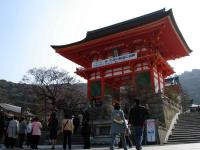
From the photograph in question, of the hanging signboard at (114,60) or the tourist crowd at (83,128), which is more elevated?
the hanging signboard at (114,60)

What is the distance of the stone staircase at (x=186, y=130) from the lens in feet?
61.0

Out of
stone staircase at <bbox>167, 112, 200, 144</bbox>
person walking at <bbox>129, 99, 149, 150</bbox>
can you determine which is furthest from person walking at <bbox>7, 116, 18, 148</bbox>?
stone staircase at <bbox>167, 112, 200, 144</bbox>

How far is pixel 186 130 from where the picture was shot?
20.9 m

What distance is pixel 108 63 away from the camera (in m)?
29.2

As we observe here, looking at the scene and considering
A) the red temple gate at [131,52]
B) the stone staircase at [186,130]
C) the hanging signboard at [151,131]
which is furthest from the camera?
the red temple gate at [131,52]

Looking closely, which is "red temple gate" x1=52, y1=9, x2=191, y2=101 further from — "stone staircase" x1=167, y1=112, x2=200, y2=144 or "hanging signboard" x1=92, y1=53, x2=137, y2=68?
"stone staircase" x1=167, y1=112, x2=200, y2=144

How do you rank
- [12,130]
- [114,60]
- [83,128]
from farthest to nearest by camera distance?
[114,60] < [12,130] < [83,128]

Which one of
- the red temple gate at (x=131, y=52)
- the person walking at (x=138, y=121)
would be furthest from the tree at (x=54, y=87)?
the person walking at (x=138, y=121)

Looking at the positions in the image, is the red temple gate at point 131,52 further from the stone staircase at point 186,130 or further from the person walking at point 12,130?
the person walking at point 12,130

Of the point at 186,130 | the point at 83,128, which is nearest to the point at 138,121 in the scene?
the point at 83,128

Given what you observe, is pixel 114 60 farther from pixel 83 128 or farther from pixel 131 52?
pixel 83 128

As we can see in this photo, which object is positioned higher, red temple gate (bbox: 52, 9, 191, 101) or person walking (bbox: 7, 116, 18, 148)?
red temple gate (bbox: 52, 9, 191, 101)

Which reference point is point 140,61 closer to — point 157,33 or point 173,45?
point 157,33

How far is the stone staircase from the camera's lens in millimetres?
Answer: 18578
